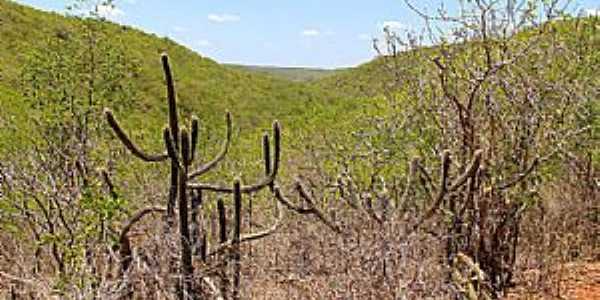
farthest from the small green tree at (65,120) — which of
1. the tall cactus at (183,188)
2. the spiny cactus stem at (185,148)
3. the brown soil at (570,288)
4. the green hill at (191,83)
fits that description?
the green hill at (191,83)

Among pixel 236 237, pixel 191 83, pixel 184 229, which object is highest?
pixel 191 83

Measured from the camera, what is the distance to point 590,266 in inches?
368

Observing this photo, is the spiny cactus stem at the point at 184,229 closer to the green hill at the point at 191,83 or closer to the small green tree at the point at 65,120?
the small green tree at the point at 65,120

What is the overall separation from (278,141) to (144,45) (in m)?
29.5

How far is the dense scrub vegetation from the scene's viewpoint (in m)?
6.09

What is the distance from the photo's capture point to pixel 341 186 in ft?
25.7

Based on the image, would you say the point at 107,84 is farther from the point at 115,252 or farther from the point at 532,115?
the point at 532,115

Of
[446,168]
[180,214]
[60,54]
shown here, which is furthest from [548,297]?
[60,54]

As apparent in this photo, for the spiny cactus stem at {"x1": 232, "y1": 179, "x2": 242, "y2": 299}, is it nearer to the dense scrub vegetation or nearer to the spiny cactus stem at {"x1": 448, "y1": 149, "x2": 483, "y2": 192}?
the dense scrub vegetation

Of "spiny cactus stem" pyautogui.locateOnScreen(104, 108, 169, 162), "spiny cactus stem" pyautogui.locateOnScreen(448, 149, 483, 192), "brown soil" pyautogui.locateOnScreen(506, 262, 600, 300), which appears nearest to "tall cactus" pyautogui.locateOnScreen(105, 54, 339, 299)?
"spiny cactus stem" pyautogui.locateOnScreen(104, 108, 169, 162)

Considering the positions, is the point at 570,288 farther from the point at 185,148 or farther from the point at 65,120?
the point at 65,120

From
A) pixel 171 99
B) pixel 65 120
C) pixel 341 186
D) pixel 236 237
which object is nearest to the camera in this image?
pixel 171 99

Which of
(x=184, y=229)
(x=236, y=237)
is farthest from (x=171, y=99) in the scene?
(x=236, y=237)

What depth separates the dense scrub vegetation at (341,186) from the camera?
609 cm
